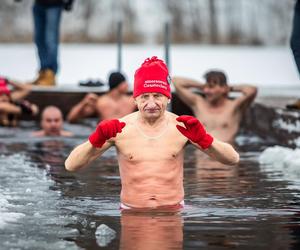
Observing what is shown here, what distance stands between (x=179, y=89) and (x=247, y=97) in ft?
2.19

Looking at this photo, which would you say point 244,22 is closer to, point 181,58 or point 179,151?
point 181,58

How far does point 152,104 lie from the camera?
21.5 ft

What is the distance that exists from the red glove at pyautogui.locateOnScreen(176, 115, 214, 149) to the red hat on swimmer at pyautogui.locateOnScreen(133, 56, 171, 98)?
0.29 m

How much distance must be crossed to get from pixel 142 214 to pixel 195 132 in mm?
599

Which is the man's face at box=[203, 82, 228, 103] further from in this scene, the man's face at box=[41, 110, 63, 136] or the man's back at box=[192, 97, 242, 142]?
the man's face at box=[41, 110, 63, 136]

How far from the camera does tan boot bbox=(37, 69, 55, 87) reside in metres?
14.8

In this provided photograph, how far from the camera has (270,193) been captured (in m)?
7.72

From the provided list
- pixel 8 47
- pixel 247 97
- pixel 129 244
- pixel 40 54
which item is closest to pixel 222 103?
pixel 247 97

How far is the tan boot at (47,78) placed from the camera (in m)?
14.8

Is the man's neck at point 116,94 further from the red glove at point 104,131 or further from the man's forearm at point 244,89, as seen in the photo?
the red glove at point 104,131

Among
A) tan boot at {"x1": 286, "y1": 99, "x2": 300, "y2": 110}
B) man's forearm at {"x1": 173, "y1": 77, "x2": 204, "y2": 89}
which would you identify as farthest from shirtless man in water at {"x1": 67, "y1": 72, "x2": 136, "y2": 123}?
tan boot at {"x1": 286, "y1": 99, "x2": 300, "y2": 110}

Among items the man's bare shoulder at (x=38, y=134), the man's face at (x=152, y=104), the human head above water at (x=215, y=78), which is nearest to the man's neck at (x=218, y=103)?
the human head above water at (x=215, y=78)

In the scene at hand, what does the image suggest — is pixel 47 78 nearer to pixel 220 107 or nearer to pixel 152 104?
pixel 220 107

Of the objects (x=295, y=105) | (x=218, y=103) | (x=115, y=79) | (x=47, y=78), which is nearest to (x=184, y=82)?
(x=218, y=103)
